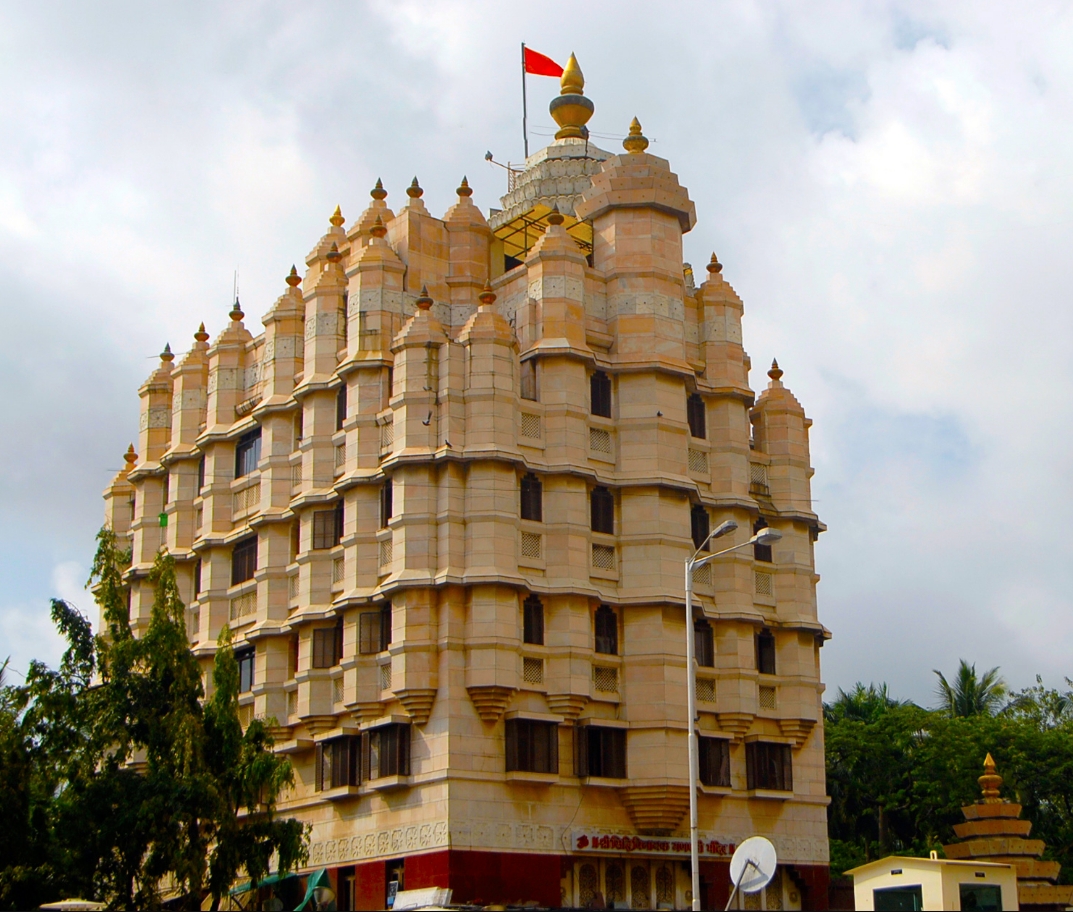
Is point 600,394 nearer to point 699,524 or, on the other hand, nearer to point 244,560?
point 699,524

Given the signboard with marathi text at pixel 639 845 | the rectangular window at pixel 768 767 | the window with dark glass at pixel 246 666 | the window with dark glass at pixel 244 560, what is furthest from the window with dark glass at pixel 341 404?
the rectangular window at pixel 768 767

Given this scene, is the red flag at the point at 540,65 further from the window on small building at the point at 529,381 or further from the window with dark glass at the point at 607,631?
the window with dark glass at the point at 607,631

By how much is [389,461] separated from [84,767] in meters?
11.8

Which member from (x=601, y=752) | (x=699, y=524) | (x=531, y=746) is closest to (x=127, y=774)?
(x=531, y=746)

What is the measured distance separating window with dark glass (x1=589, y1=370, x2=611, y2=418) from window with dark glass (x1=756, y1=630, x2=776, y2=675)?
8.68 metres

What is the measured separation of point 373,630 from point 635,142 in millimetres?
17393

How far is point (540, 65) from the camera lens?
54875 millimetres

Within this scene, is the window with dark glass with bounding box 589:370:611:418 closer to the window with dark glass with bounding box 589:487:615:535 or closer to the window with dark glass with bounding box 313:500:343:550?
the window with dark glass with bounding box 589:487:615:535

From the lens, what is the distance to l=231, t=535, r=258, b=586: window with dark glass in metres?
51.1

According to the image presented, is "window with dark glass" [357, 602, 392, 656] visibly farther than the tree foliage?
Yes

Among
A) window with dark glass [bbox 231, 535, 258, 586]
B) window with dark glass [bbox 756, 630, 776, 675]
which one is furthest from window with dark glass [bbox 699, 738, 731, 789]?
window with dark glass [bbox 231, 535, 258, 586]

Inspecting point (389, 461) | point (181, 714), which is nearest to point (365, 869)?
point (181, 714)

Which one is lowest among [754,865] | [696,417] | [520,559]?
[754,865]

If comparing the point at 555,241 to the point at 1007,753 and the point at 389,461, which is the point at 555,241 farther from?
the point at 1007,753
